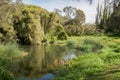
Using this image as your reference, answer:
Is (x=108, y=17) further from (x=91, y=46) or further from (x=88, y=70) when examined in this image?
(x=88, y=70)

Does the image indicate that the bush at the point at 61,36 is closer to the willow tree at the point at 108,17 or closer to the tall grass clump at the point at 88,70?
the willow tree at the point at 108,17

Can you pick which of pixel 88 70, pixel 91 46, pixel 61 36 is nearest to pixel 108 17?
pixel 61 36

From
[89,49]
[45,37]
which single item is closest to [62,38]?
[45,37]

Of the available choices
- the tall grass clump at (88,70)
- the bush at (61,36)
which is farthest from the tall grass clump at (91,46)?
the bush at (61,36)

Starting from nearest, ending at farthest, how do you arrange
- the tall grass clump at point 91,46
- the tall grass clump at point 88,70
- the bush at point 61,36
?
1. the tall grass clump at point 88,70
2. the tall grass clump at point 91,46
3. the bush at point 61,36

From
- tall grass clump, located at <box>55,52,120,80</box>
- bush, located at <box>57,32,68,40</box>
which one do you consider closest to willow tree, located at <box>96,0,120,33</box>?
bush, located at <box>57,32,68,40</box>

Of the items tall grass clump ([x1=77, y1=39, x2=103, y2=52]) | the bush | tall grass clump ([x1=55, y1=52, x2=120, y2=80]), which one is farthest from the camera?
the bush

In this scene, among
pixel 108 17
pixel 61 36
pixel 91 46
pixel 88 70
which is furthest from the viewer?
pixel 108 17

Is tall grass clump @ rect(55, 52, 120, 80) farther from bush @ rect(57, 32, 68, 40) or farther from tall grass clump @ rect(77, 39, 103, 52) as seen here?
bush @ rect(57, 32, 68, 40)

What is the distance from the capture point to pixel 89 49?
123ft

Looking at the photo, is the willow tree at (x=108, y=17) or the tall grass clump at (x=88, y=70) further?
the willow tree at (x=108, y=17)

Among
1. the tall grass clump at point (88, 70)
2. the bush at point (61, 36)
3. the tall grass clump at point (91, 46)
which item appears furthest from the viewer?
the bush at point (61, 36)

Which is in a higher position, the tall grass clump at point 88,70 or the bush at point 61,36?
the bush at point 61,36

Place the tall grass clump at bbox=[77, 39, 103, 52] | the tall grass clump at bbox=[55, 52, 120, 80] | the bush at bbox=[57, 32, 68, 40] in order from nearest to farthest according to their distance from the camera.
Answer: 1. the tall grass clump at bbox=[55, 52, 120, 80]
2. the tall grass clump at bbox=[77, 39, 103, 52]
3. the bush at bbox=[57, 32, 68, 40]
